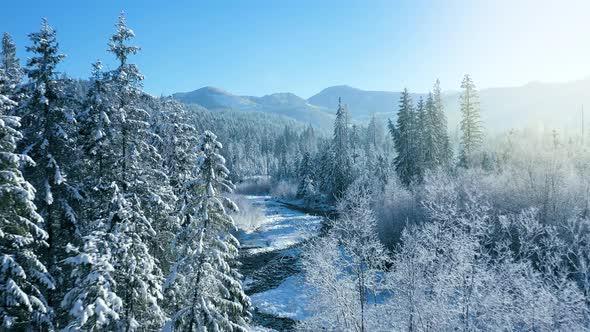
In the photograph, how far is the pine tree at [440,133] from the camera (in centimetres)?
5003

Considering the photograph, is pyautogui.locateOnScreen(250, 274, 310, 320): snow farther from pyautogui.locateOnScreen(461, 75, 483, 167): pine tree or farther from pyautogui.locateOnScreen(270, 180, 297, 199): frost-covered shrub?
pyautogui.locateOnScreen(270, 180, 297, 199): frost-covered shrub

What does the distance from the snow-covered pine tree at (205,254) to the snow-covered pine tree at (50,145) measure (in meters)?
5.42

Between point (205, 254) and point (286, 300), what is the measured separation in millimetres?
20209

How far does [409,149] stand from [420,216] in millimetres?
11986

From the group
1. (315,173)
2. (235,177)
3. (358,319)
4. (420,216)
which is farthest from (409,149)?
(235,177)

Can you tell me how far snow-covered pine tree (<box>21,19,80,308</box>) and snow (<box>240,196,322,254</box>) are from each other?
76.9 feet

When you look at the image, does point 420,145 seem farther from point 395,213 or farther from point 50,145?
point 50,145

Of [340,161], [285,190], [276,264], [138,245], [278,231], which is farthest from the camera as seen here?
[285,190]

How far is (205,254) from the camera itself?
44.0ft

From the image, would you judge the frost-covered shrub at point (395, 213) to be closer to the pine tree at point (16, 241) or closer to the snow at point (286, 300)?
the snow at point (286, 300)

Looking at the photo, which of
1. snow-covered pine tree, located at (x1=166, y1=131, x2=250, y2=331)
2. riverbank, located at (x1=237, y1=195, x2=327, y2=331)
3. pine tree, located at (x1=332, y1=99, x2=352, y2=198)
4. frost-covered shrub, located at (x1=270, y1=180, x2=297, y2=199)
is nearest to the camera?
snow-covered pine tree, located at (x1=166, y1=131, x2=250, y2=331)

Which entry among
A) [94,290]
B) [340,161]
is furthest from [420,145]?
[94,290]

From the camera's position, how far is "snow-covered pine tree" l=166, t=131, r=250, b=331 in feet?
43.9

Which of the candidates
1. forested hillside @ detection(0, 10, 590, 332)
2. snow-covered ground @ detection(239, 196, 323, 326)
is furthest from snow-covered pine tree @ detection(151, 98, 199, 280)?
snow-covered ground @ detection(239, 196, 323, 326)
